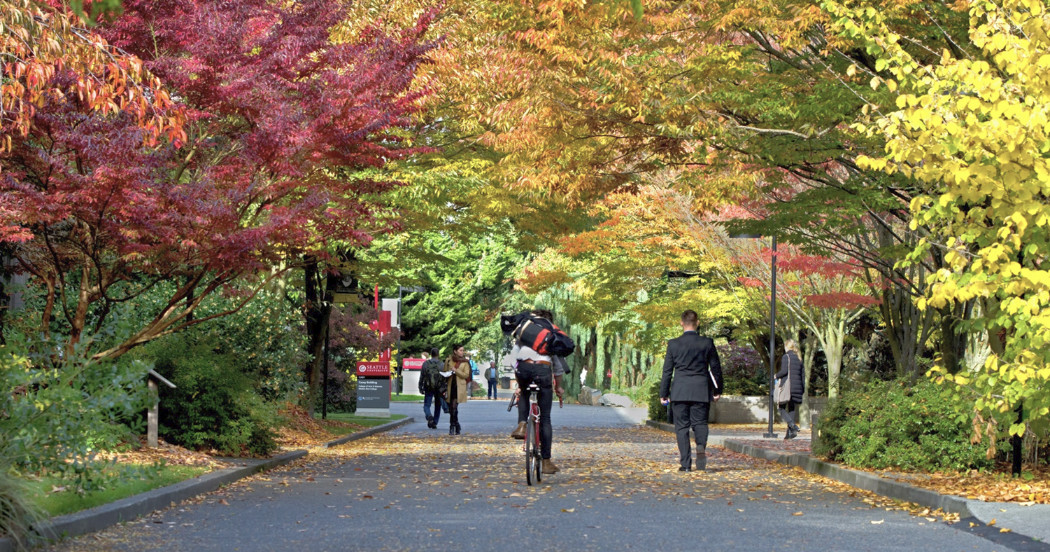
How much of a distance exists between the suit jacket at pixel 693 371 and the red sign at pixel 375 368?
65.5 feet

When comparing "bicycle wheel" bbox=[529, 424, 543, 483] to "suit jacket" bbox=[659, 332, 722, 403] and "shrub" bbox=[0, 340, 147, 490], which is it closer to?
"suit jacket" bbox=[659, 332, 722, 403]

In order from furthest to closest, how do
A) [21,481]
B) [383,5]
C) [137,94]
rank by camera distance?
[383,5]
[137,94]
[21,481]

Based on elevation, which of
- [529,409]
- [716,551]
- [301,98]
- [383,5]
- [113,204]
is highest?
[383,5]

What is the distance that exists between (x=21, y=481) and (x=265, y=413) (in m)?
7.77

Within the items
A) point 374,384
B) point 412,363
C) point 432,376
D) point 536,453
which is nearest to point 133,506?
point 536,453

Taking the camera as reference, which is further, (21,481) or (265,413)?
(265,413)

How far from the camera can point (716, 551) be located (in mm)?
8461

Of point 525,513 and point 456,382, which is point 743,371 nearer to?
point 456,382

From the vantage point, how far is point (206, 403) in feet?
49.0

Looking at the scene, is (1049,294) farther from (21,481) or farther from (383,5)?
(383,5)

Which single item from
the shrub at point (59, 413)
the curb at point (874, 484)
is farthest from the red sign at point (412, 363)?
the shrub at point (59, 413)

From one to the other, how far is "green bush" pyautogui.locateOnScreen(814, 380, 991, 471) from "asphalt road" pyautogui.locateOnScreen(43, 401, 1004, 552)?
2.19ft

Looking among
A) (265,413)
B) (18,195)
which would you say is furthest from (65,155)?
(265,413)

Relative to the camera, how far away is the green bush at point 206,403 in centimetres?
1490
